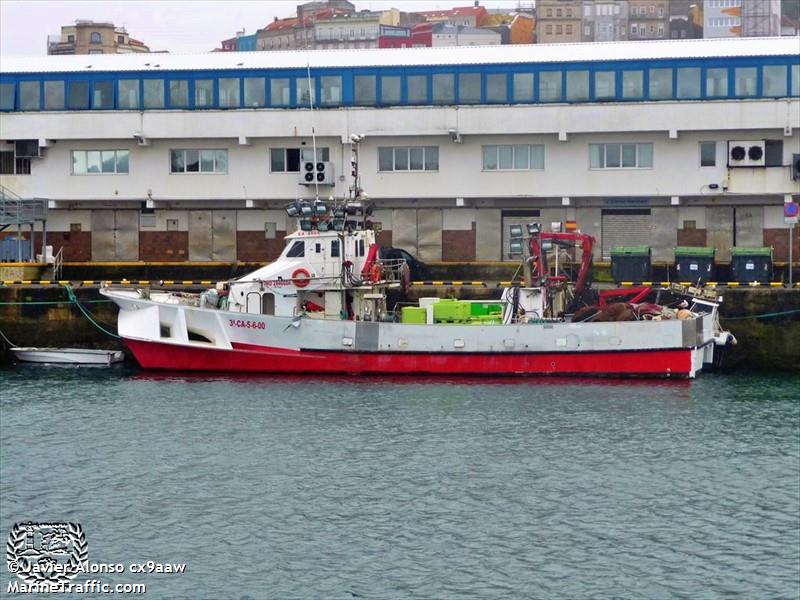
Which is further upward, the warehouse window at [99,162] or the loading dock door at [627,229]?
the warehouse window at [99,162]

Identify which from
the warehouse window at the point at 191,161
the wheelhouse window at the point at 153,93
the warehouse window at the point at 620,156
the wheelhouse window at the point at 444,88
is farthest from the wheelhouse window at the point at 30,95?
the warehouse window at the point at 620,156

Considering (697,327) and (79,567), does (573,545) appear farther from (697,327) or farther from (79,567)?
(697,327)

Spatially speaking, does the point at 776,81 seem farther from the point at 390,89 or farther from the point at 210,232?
the point at 210,232

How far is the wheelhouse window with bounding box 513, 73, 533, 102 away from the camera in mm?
50406

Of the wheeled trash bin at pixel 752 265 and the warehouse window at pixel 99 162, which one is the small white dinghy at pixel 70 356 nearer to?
the warehouse window at pixel 99 162

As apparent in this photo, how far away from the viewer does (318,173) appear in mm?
51562

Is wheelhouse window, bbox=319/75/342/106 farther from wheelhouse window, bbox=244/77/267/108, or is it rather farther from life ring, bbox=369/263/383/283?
life ring, bbox=369/263/383/283

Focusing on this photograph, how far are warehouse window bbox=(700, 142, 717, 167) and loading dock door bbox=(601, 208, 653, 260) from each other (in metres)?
2.72

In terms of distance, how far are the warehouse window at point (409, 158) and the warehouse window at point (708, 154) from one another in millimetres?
9604

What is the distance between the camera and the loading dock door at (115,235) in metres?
53.5

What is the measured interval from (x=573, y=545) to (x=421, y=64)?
95.0 ft

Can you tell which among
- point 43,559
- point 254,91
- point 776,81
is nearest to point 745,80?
point 776,81

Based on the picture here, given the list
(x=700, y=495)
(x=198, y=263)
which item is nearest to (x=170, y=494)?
(x=700, y=495)

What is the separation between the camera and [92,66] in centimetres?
5403
